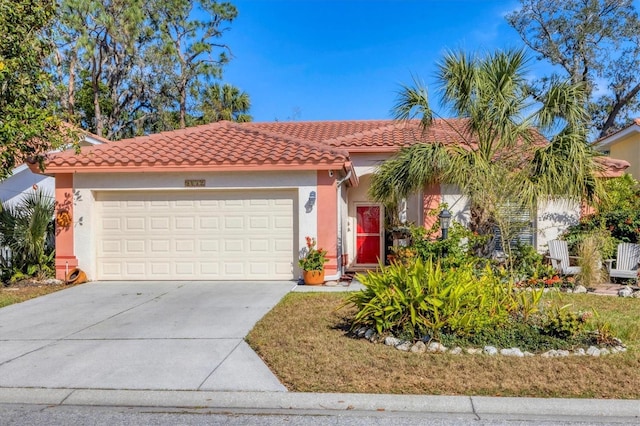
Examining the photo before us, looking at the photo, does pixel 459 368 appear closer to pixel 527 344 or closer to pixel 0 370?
pixel 527 344

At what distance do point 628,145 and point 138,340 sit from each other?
63.0 ft

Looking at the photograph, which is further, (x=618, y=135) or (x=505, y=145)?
(x=618, y=135)

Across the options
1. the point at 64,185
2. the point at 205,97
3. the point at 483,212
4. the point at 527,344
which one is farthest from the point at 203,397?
the point at 205,97

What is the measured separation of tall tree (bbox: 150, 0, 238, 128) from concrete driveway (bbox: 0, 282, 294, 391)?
19885 millimetres

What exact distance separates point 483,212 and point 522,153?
152cm

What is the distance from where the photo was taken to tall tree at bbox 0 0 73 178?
9.31 meters

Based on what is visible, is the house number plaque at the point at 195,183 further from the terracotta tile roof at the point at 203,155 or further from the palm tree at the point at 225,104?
the palm tree at the point at 225,104

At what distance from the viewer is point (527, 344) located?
18.7 ft

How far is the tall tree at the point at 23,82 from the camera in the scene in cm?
931

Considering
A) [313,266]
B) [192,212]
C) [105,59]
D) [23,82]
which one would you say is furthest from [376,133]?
[105,59]

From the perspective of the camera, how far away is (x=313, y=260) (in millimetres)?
10867

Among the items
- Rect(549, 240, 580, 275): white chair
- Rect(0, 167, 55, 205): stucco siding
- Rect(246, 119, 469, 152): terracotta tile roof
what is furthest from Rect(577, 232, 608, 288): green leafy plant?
Rect(0, 167, 55, 205): stucco siding

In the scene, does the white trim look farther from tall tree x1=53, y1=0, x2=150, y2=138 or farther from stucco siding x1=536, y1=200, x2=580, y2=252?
tall tree x1=53, y1=0, x2=150, y2=138

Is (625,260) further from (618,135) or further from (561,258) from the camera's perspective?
(618,135)
